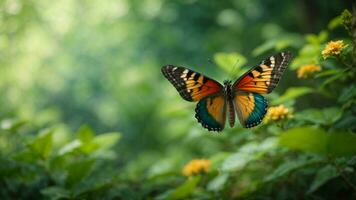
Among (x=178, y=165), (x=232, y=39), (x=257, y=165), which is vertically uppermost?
(x=232, y=39)

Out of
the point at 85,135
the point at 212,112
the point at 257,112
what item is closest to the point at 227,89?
the point at 212,112

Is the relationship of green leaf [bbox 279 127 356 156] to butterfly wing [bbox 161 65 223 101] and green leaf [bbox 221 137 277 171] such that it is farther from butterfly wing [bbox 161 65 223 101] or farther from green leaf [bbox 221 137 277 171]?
butterfly wing [bbox 161 65 223 101]

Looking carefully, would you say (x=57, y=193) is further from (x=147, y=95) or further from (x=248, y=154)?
(x=147, y=95)

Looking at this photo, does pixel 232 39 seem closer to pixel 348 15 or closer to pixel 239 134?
pixel 239 134

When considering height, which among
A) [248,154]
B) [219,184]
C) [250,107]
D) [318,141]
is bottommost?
[318,141]

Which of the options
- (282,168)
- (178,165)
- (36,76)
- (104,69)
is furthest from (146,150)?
(282,168)

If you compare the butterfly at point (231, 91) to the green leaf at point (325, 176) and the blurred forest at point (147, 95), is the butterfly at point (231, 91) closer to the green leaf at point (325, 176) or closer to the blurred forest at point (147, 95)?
the blurred forest at point (147, 95)

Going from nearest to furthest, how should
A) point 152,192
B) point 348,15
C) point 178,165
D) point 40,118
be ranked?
Answer: 1. point 348,15
2. point 152,192
3. point 178,165
4. point 40,118

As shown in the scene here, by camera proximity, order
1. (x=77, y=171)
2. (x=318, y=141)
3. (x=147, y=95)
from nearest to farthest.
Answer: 1. (x=318, y=141)
2. (x=77, y=171)
3. (x=147, y=95)
